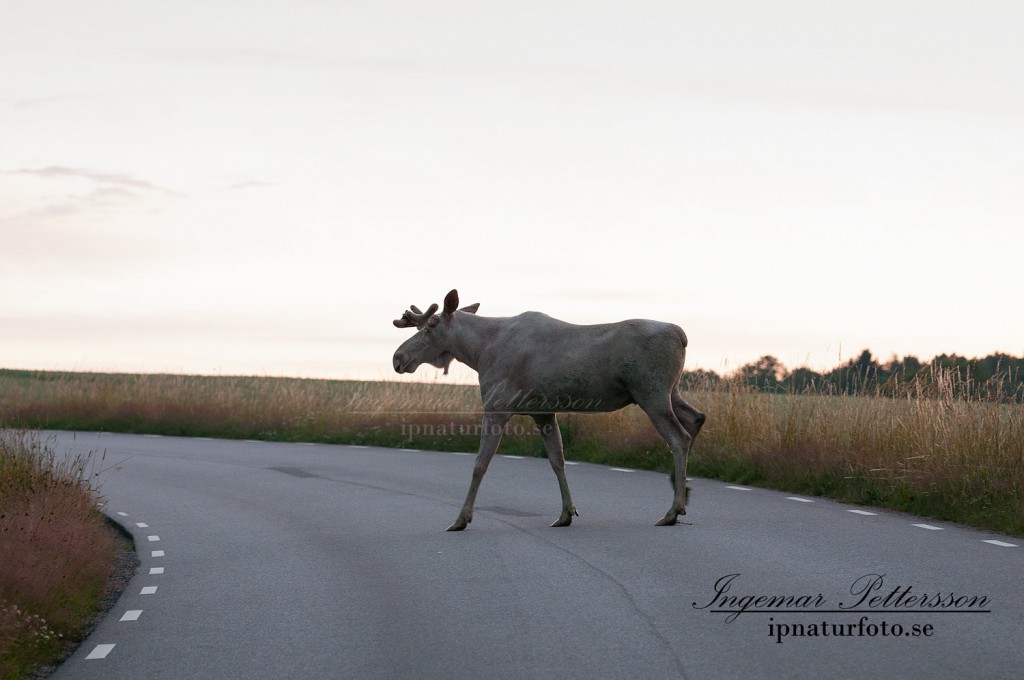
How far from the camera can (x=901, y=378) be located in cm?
1928

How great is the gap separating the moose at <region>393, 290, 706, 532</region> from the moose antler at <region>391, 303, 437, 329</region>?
30cm

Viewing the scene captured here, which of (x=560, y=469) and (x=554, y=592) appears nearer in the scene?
(x=554, y=592)

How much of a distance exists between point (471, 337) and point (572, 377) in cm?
138

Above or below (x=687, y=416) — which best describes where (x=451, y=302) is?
above

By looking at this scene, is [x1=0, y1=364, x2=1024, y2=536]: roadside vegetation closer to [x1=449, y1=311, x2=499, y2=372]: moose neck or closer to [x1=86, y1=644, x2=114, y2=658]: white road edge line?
[x1=449, y1=311, x2=499, y2=372]: moose neck

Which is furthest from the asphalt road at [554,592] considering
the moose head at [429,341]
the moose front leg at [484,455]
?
the moose head at [429,341]

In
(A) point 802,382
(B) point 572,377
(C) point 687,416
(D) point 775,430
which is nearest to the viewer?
(B) point 572,377

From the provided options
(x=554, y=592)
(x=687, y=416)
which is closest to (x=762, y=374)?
(x=687, y=416)

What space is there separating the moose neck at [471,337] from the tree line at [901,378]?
7555 millimetres

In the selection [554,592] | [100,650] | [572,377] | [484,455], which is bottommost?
[100,650]

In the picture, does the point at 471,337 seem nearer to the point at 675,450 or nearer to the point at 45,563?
the point at 675,450

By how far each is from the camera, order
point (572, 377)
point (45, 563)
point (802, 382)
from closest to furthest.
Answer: point (45, 563), point (572, 377), point (802, 382)

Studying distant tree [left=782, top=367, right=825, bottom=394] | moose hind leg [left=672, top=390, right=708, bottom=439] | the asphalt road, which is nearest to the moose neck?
the asphalt road

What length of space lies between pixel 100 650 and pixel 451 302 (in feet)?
21.0
